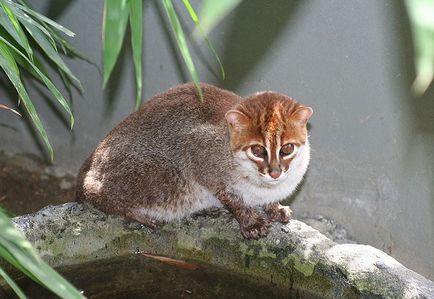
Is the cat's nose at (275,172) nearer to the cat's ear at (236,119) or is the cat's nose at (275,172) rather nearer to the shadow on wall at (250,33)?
the cat's ear at (236,119)

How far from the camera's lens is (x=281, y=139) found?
3086 mm

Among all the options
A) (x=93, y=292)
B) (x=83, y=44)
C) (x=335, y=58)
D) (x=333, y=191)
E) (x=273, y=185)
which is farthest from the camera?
(x=83, y=44)

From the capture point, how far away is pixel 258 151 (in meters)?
3.14

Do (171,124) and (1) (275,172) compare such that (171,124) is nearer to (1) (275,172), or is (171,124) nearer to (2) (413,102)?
(1) (275,172)

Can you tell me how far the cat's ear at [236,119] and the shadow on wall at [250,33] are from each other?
102cm

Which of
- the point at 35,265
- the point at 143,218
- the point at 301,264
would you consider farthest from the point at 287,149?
the point at 35,265

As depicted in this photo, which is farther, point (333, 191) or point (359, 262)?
point (333, 191)

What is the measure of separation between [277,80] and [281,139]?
121 cm

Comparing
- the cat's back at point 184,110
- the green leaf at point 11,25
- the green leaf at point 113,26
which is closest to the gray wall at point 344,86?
the cat's back at point 184,110

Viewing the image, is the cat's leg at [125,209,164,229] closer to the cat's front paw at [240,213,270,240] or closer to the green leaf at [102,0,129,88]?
the cat's front paw at [240,213,270,240]

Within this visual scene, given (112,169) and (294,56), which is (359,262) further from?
(294,56)

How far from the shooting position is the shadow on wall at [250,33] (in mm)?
4027

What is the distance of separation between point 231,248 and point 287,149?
1.60 feet

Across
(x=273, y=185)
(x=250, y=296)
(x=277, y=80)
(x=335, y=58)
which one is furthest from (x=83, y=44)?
(x=250, y=296)
